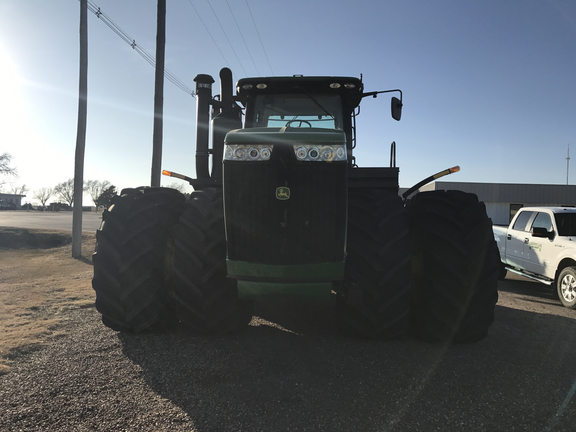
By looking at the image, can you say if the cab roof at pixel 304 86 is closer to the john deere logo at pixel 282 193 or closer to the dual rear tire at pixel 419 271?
the dual rear tire at pixel 419 271

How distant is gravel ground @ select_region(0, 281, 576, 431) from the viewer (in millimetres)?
2211

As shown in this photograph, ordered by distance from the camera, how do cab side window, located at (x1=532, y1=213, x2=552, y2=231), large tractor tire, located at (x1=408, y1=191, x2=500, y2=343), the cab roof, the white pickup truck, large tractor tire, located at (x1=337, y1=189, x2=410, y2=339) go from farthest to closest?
cab side window, located at (x1=532, y1=213, x2=552, y2=231)
the white pickup truck
the cab roof
large tractor tire, located at (x1=408, y1=191, x2=500, y2=343)
large tractor tire, located at (x1=337, y1=189, x2=410, y2=339)

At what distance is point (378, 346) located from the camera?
3344 mm

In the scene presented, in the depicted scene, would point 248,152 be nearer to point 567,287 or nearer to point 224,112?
point 224,112

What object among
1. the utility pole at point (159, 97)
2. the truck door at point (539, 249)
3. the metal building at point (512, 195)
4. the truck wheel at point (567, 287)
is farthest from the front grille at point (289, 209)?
the metal building at point (512, 195)

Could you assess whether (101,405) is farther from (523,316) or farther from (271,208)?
(523,316)

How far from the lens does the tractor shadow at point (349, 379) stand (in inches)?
88.7

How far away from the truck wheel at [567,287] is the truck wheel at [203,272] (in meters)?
5.56

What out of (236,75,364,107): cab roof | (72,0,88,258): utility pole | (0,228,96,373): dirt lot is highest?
(72,0,88,258): utility pole

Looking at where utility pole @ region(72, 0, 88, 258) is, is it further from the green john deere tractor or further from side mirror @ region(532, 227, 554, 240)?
side mirror @ region(532, 227, 554, 240)

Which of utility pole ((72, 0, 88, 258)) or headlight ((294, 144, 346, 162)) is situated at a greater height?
utility pole ((72, 0, 88, 258))

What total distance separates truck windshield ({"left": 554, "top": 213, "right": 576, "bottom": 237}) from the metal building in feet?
87.2

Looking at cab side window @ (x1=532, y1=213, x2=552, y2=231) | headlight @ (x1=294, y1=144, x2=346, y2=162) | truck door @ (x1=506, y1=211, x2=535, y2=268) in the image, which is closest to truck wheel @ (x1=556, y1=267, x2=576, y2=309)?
cab side window @ (x1=532, y1=213, x2=552, y2=231)

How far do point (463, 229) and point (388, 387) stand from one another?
148 cm
